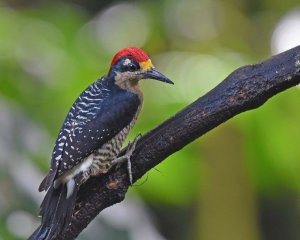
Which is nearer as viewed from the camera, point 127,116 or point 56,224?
point 56,224

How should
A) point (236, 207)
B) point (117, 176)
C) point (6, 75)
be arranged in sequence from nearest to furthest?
point (117, 176), point (6, 75), point (236, 207)

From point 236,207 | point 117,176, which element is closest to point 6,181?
point 117,176

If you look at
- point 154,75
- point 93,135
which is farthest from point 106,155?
point 154,75

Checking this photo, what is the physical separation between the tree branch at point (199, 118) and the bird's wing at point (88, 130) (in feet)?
0.64

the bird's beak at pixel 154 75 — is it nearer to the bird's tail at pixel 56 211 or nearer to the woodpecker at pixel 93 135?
the woodpecker at pixel 93 135

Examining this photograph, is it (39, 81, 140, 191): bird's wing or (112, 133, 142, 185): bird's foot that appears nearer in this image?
(112, 133, 142, 185): bird's foot

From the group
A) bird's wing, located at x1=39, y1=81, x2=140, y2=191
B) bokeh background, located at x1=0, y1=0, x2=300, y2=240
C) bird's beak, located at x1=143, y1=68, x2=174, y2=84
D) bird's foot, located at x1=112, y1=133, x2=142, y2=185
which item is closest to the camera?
A: bird's foot, located at x1=112, y1=133, x2=142, y2=185

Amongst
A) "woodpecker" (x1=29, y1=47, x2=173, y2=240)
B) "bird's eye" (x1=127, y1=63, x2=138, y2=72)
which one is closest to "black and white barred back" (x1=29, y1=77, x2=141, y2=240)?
"woodpecker" (x1=29, y1=47, x2=173, y2=240)

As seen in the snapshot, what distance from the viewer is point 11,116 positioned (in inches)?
150

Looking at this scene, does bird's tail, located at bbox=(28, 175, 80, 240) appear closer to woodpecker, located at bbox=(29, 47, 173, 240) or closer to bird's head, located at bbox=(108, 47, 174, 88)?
woodpecker, located at bbox=(29, 47, 173, 240)

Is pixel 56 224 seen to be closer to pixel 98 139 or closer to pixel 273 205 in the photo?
pixel 98 139

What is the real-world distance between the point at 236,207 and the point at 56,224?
171 cm

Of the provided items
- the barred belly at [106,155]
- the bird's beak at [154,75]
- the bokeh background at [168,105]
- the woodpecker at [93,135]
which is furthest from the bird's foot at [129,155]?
the bird's beak at [154,75]

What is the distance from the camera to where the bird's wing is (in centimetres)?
359
